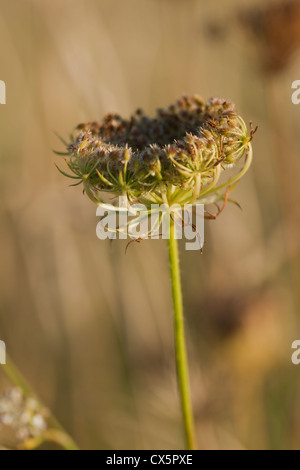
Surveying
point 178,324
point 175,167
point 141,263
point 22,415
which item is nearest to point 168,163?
point 175,167

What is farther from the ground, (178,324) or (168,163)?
(168,163)

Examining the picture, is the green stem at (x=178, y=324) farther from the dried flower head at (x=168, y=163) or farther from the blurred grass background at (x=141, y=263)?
the blurred grass background at (x=141, y=263)

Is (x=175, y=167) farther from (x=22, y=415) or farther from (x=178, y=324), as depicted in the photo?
(x=22, y=415)

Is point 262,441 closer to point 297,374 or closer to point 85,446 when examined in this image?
point 297,374

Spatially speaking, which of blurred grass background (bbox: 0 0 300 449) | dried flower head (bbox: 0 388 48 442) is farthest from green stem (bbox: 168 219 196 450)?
blurred grass background (bbox: 0 0 300 449)

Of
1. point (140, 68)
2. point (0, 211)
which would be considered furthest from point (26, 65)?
point (0, 211)

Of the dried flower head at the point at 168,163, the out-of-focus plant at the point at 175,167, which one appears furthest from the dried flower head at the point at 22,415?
the dried flower head at the point at 168,163

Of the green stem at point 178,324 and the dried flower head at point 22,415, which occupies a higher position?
the green stem at point 178,324
